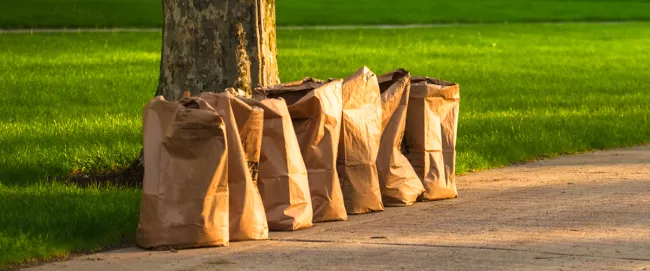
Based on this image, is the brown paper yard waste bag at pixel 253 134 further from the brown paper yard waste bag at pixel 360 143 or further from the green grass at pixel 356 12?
the green grass at pixel 356 12

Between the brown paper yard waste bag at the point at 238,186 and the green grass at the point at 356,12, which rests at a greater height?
the brown paper yard waste bag at the point at 238,186

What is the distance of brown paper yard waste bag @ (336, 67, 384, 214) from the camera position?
7.89m

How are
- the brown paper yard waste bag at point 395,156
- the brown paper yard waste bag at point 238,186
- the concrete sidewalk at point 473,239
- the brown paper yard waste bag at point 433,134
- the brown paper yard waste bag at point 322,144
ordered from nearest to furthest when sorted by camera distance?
the concrete sidewalk at point 473,239, the brown paper yard waste bag at point 238,186, the brown paper yard waste bag at point 322,144, the brown paper yard waste bag at point 395,156, the brown paper yard waste bag at point 433,134

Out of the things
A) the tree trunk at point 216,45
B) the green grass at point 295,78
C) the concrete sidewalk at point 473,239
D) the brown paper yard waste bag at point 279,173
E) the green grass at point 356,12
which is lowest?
the green grass at point 356,12

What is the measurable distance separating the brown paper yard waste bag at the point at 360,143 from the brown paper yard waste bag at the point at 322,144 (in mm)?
164

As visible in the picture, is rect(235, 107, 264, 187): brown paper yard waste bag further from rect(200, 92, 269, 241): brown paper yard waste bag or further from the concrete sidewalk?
the concrete sidewalk

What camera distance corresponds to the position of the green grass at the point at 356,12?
31438 mm

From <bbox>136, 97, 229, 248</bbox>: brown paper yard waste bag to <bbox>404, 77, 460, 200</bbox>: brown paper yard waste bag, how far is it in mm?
1993

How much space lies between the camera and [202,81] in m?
8.69

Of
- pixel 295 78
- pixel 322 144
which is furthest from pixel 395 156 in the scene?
pixel 295 78

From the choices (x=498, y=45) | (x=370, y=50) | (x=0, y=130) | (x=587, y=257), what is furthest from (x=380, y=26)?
(x=587, y=257)

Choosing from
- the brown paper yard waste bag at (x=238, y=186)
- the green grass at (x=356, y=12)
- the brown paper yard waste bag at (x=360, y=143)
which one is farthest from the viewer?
the green grass at (x=356, y=12)

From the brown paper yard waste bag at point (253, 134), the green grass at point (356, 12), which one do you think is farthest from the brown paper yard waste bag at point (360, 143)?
the green grass at point (356, 12)

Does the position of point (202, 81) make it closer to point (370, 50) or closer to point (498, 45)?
point (370, 50)
